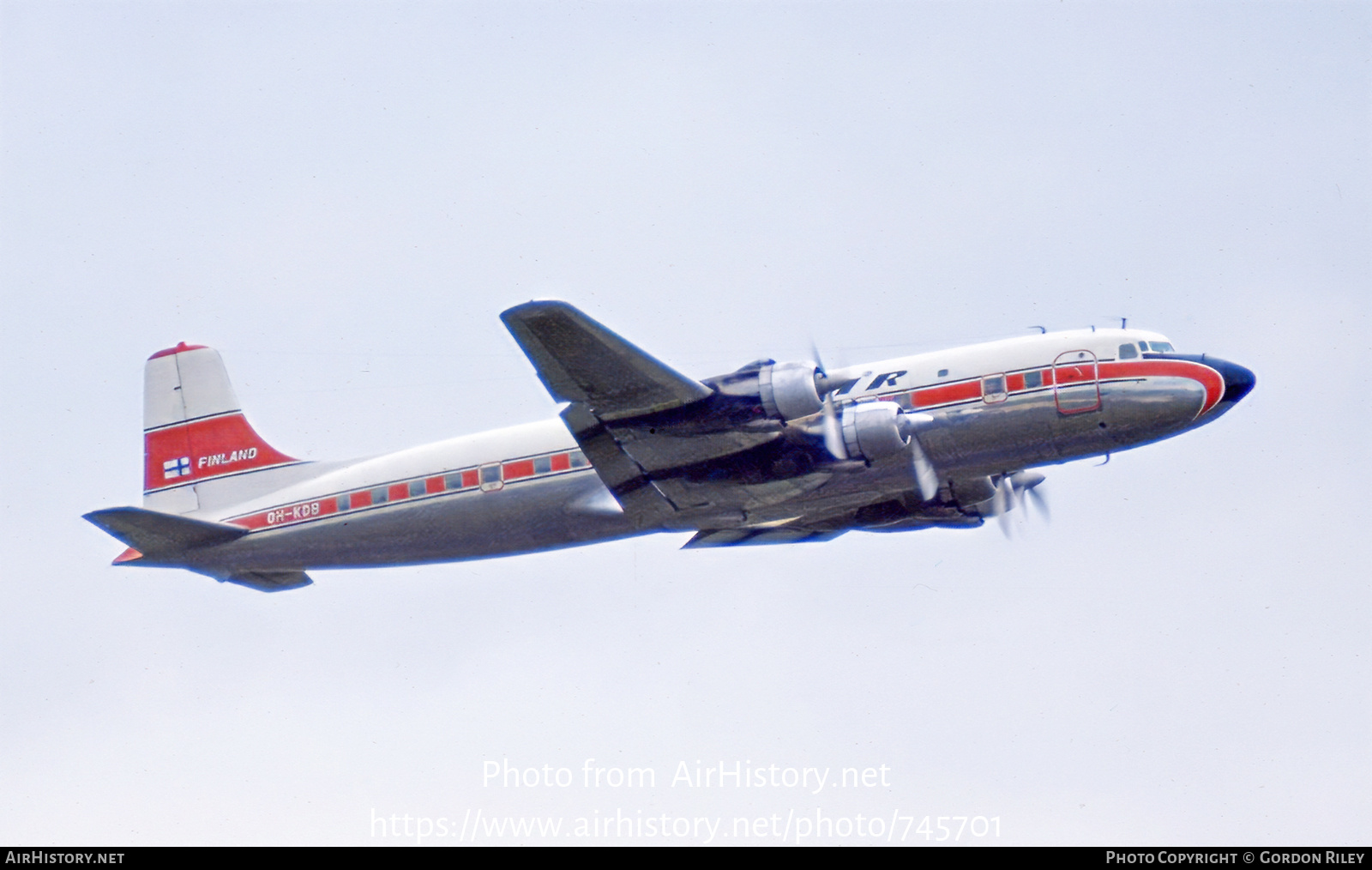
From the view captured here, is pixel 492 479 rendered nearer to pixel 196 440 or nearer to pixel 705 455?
pixel 705 455

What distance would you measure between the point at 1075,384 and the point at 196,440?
18.0 meters

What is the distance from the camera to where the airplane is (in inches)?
897

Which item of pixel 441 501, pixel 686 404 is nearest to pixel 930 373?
pixel 686 404

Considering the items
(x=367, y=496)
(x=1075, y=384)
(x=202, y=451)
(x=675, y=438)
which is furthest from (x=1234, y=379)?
(x=202, y=451)

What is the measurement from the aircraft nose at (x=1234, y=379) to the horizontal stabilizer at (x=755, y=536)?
7915 mm

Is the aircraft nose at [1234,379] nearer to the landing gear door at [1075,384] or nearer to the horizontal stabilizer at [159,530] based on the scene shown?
the landing gear door at [1075,384]

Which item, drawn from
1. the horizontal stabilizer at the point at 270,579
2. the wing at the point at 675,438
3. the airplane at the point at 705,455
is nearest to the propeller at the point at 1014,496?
the airplane at the point at 705,455

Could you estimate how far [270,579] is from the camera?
27.7 m

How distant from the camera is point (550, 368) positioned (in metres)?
22.4

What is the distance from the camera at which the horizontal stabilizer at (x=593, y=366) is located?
840 inches

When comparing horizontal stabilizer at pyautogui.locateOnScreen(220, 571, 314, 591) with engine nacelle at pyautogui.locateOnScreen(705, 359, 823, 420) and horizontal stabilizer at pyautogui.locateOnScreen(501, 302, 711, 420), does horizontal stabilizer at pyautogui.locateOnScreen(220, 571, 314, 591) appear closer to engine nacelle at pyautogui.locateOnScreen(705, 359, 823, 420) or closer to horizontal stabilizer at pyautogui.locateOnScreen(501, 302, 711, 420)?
horizontal stabilizer at pyautogui.locateOnScreen(501, 302, 711, 420)
